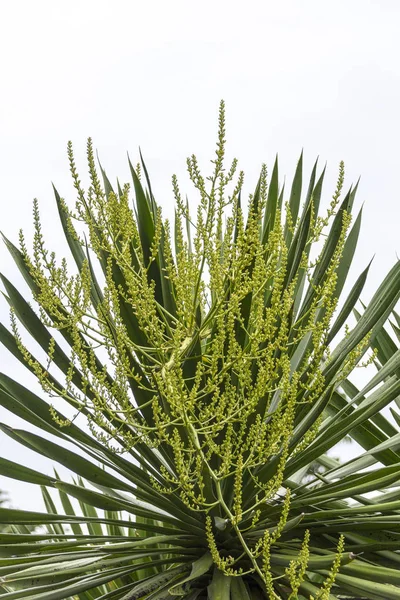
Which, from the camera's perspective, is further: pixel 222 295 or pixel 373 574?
pixel 373 574

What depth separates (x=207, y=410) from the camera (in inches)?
93.2

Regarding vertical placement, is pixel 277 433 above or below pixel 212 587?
A: above

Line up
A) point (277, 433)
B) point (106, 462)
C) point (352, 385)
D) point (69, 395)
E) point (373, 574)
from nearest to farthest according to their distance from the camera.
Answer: point (277, 433) < point (373, 574) < point (69, 395) < point (106, 462) < point (352, 385)

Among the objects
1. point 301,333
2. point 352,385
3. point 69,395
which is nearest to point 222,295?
point 301,333

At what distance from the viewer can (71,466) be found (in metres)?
3.01

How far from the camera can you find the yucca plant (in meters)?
2.51

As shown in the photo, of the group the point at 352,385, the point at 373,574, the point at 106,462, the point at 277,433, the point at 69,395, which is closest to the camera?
the point at 277,433

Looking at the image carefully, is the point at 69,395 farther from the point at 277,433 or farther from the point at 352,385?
the point at 352,385

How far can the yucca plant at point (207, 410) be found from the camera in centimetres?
251

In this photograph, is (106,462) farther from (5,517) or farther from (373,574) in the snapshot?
(373,574)

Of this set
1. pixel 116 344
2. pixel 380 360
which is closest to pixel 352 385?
pixel 380 360

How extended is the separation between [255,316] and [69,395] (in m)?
0.72

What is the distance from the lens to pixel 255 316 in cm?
272

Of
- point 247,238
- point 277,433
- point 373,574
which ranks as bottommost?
point 373,574
